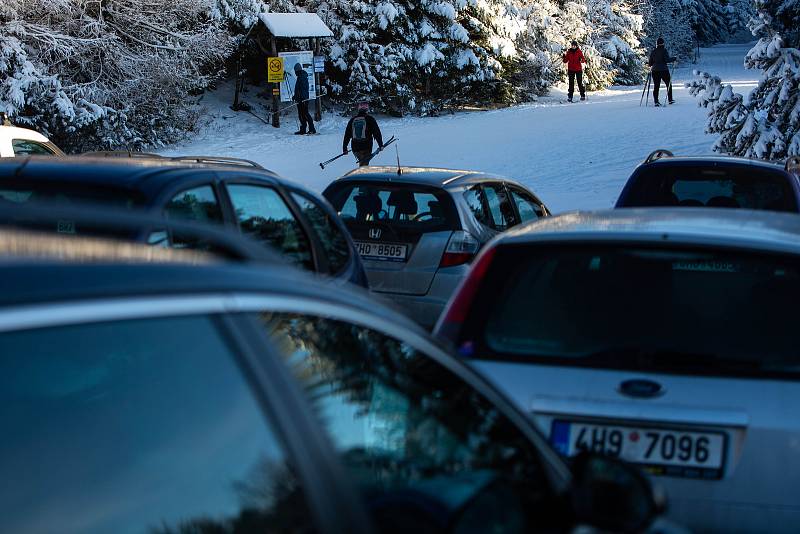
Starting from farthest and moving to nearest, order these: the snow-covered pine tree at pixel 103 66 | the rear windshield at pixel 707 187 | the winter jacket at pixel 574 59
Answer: the winter jacket at pixel 574 59 → the snow-covered pine tree at pixel 103 66 → the rear windshield at pixel 707 187

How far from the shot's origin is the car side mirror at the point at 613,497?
2.19m

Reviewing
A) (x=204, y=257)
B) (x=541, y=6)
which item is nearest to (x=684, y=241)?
(x=204, y=257)

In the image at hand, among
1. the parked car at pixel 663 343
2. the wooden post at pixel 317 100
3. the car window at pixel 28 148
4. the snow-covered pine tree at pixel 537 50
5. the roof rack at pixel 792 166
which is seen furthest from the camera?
the snow-covered pine tree at pixel 537 50

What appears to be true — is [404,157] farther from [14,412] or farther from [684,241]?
[14,412]

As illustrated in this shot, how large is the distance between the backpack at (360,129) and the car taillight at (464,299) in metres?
15.4

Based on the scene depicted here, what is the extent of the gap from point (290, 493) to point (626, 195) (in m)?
8.37

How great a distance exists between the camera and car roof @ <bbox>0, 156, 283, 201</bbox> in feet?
17.1

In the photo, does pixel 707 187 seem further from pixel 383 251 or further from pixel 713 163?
pixel 383 251

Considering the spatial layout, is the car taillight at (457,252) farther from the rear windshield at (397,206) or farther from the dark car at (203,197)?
the dark car at (203,197)

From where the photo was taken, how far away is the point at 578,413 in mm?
3822

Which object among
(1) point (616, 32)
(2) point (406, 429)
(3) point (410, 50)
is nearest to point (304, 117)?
(3) point (410, 50)

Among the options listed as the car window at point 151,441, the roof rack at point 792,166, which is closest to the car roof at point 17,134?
the roof rack at point 792,166

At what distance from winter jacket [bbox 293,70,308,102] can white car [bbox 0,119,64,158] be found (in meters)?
17.5

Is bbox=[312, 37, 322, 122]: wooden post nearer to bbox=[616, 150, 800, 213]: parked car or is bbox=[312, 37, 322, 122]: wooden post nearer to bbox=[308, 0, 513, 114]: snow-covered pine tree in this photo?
bbox=[308, 0, 513, 114]: snow-covered pine tree
